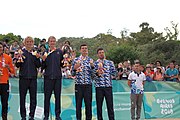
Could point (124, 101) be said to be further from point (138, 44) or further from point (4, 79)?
point (138, 44)

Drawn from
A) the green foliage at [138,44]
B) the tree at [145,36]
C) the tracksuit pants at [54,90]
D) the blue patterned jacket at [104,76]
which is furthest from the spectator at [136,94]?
the tree at [145,36]

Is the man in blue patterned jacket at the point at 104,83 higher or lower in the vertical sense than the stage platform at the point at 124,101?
higher

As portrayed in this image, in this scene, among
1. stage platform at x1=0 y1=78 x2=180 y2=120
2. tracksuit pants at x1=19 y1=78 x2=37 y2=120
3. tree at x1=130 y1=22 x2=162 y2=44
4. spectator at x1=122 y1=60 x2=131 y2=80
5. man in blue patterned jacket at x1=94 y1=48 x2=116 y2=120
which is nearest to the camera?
tracksuit pants at x1=19 y1=78 x2=37 y2=120

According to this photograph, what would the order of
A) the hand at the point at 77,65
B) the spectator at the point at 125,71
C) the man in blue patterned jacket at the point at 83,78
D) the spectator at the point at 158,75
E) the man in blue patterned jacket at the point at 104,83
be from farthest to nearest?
1. the spectator at the point at 158,75
2. the spectator at the point at 125,71
3. the man in blue patterned jacket at the point at 104,83
4. the man in blue patterned jacket at the point at 83,78
5. the hand at the point at 77,65

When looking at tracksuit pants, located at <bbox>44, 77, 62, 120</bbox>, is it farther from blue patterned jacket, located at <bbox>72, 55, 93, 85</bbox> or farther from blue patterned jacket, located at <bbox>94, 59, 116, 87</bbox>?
blue patterned jacket, located at <bbox>94, 59, 116, 87</bbox>

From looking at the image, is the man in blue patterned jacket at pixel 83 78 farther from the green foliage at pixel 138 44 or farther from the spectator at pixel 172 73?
the green foliage at pixel 138 44

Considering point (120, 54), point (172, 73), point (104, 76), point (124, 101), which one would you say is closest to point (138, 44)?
point (120, 54)

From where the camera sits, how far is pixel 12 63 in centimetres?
896

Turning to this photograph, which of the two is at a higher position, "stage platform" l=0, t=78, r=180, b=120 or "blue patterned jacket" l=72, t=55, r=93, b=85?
"blue patterned jacket" l=72, t=55, r=93, b=85

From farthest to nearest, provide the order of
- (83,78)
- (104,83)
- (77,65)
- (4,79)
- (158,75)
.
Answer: (158,75), (104,83), (83,78), (77,65), (4,79)

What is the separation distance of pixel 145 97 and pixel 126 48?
3523cm

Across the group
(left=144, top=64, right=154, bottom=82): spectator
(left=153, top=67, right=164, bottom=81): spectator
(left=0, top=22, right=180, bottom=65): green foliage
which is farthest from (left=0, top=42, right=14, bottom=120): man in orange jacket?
(left=0, top=22, right=180, bottom=65): green foliage

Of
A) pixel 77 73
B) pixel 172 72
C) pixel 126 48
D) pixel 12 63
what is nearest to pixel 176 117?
pixel 172 72

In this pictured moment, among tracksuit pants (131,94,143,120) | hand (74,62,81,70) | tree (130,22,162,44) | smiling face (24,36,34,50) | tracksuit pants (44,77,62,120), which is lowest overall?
tracksuit pants (131,94,143,120)
